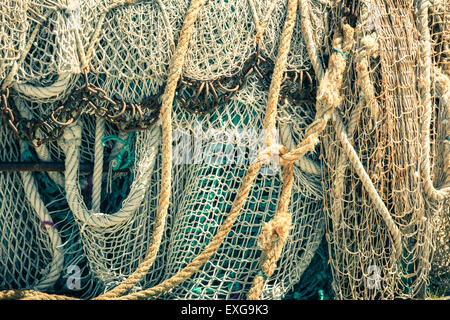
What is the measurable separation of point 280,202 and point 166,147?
495mm

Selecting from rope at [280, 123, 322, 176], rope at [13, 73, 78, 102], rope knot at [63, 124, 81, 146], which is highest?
rope at [13, 73, 78, 102]

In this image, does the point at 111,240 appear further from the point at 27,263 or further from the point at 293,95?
the point at 293,95

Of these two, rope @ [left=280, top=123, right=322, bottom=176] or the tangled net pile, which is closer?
the tangled net pile

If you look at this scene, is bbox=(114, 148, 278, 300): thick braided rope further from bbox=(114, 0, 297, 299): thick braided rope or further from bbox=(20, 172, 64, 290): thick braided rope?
bbox=(20, 172, 64, 290): thick braided rope

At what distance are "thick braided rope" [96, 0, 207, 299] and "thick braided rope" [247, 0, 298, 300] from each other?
0.36 meters

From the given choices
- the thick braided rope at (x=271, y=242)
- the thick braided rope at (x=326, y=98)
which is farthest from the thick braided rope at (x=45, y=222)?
the thick braided rope at (x=326, y=98)

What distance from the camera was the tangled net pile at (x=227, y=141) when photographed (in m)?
2.07

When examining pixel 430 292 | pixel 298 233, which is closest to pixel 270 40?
pixel 298 233

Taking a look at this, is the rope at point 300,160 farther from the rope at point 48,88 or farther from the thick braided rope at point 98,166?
the rope at point 48,88

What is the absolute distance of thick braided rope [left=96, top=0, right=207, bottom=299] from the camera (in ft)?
6.77

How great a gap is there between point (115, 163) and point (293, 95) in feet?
2.58

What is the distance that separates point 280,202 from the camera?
209 centimetres

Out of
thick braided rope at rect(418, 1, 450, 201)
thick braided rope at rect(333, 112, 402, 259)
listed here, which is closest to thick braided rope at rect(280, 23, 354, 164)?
thick braided rope at rect(333, 112, 402, 259)

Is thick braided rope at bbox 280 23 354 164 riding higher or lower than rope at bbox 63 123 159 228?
higher
